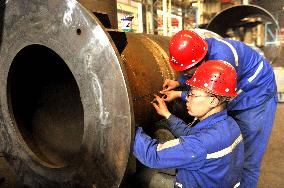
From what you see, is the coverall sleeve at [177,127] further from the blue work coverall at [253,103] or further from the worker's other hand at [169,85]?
the blue work coverall at [253,103]

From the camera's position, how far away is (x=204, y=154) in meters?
1.40

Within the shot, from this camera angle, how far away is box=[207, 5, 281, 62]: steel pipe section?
20.9 ft

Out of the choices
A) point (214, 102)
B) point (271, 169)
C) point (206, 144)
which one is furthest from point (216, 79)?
point (271, 169)

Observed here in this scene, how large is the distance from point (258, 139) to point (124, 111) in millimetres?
1447

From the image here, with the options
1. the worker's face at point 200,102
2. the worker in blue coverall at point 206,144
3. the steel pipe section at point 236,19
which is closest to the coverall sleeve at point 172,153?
the worker in blue coverall at point 206,144

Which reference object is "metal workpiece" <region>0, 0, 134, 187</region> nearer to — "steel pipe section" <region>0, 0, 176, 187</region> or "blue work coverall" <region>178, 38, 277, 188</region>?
"steel pipe section" <region>0, 0, 176, 187</region>

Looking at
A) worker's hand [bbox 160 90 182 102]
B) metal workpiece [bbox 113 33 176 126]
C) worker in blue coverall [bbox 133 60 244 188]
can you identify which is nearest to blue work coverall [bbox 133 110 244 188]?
A: worker in blue coverall [bbox 133 60 244 188]

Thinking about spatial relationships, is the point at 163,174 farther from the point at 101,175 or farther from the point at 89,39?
the point at 89,39

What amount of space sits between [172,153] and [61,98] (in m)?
1.01

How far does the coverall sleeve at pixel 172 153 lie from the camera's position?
139 centimetres

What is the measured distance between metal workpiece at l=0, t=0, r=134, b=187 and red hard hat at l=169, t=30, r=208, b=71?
0.58 m

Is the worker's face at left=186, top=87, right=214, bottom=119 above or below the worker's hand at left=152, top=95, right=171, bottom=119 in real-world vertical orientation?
above

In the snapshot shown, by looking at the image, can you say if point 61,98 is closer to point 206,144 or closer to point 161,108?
point 161,108

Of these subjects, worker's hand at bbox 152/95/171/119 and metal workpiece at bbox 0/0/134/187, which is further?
worker's hand at bbox 152/95/171/119
